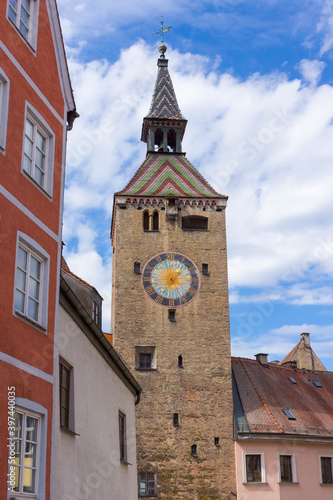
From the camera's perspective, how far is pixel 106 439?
15320 mm

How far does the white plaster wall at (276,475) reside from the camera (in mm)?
29906

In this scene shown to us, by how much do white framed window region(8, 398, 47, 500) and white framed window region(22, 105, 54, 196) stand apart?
3563mm

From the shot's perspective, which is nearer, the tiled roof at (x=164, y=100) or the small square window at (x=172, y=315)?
the small square window at (x=172, y=315)

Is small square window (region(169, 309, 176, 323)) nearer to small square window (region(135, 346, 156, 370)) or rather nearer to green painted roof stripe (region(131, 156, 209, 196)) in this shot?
small square window (region(135, 346, 156, 370))

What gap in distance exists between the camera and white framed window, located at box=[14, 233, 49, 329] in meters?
9.98

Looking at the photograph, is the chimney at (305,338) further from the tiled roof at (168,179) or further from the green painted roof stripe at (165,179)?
the green painted roof stripe at (165,179)

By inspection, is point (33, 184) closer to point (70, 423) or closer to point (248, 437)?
point (70, 423)

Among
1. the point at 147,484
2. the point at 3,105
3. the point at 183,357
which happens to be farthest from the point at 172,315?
the point at 3,105

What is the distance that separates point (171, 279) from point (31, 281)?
23567 mm

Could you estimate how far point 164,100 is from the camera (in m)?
42.4

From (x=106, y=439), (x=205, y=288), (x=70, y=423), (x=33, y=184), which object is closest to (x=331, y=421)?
(x=205, y=288)

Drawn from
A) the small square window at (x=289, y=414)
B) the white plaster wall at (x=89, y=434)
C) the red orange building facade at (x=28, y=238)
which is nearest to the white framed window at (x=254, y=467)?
the small square window at (x=289, y=414)

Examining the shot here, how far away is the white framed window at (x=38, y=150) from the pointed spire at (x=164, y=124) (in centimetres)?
2849

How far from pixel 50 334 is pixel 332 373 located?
31929 millimetres
